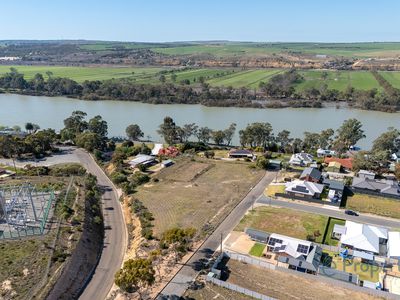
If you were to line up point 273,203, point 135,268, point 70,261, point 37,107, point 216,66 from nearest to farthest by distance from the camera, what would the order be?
point 135,268 → point 70,261 → point 273,203 → point 37,107 → point 216,66

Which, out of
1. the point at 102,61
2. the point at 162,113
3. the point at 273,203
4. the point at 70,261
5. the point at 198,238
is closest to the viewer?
the point at 70,261

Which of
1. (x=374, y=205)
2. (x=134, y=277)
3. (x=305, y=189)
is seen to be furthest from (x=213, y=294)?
(x=374, y=205)

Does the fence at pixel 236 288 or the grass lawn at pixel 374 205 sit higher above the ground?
the grass lawn at pixel 374 205

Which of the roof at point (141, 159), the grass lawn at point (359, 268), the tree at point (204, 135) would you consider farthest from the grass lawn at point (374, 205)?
the tree at point (204, 135)

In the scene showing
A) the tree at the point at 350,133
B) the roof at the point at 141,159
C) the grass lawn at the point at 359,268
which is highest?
the tree at the point at 350,133

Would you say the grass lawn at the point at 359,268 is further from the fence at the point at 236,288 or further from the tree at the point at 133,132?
the tree at the point at 133,132

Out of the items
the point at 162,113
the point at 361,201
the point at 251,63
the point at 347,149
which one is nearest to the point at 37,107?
the point at 162,113

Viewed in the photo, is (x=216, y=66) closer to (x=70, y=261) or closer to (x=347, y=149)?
(x=347, y=149)
